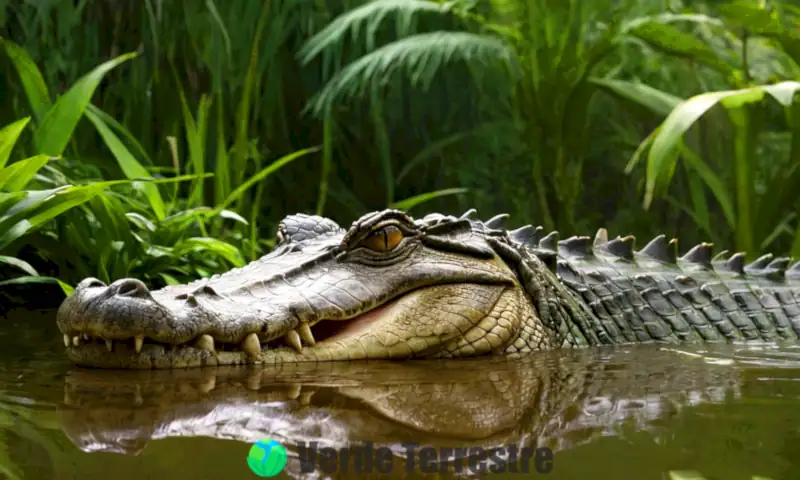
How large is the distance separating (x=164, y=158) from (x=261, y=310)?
12.9 feet

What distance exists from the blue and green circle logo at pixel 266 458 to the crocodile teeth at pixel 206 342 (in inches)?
37.5

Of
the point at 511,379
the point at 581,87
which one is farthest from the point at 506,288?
the point at 581,87

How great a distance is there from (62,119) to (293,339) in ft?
7.55

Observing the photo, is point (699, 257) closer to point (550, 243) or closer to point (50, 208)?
point (550, 243)

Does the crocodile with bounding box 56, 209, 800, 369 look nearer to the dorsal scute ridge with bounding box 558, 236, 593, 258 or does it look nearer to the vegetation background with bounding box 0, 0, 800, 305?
the dorsal scute ridge with bounding box 558, 236, 593, 258

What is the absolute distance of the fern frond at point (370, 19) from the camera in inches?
257

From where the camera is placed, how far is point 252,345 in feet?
8.38

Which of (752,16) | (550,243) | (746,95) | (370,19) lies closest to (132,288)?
(550,243)

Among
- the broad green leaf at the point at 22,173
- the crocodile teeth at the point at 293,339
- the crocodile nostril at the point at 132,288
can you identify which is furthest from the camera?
the broad green leaf at the point at 22,173

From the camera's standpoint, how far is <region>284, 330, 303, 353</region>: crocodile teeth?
265 cm

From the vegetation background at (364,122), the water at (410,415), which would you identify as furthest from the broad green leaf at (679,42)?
the water at (410,415)

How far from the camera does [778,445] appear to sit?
60.9 inches

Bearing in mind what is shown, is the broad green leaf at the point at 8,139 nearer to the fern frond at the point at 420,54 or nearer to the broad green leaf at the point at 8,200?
the broad green leaf at the point at 8,200

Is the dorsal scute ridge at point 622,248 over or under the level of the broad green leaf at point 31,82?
under
